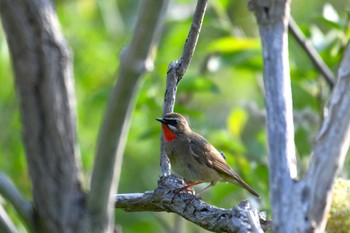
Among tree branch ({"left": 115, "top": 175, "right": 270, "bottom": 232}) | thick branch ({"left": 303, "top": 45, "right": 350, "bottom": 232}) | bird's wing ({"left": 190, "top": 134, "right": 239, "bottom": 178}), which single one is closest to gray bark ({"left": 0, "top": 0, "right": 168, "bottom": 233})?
thick branch ({"left": 303, "top": 45, "right": 350, "bottom": 232})

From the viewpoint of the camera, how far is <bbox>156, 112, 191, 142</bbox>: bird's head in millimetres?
7634

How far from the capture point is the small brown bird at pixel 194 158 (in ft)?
25.5

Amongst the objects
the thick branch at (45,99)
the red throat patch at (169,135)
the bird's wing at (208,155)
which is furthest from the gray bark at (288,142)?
the red throat patch at (169,135)

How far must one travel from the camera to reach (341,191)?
4.07 meters

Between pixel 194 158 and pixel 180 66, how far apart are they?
2.88 meters

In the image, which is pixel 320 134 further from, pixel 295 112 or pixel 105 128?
pixel 295 112

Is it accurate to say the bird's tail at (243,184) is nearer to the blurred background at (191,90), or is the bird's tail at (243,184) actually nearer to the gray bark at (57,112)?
the blurred background at (191,90)

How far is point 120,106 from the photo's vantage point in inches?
117

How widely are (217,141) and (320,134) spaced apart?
18.1ft

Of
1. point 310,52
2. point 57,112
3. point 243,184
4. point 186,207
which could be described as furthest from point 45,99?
point 310,52

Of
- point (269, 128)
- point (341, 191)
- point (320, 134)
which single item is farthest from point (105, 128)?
point (341, 191)

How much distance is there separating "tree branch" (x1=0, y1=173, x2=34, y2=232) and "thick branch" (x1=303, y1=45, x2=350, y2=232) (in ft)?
3.29

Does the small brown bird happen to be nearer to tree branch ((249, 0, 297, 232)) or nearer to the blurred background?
the blurred background

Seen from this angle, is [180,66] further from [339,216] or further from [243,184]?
[243,184]
